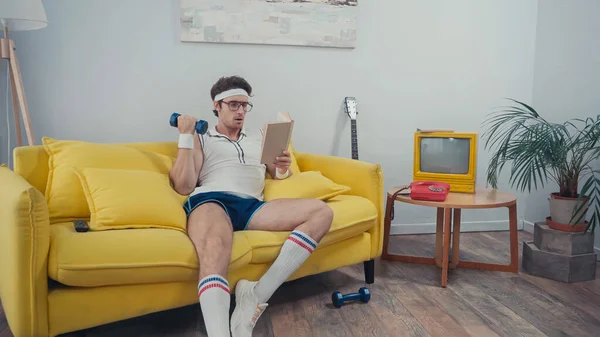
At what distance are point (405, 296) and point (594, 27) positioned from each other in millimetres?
1976

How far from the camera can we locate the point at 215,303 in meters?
1.56

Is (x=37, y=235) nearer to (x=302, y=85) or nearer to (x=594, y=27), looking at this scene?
(x=302, y=85)

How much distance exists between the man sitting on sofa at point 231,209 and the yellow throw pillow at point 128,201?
10cm

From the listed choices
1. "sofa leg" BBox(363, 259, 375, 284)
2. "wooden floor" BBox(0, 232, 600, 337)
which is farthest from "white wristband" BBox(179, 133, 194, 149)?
"sofa leg" BBox(363, 259, 375, 284)

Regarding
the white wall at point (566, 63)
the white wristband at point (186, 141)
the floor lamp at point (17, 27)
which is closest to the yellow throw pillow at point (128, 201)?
the white wristband at point (186, 141)

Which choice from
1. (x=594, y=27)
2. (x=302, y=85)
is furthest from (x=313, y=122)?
(x=594, y=27)

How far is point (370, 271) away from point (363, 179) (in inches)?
18.3

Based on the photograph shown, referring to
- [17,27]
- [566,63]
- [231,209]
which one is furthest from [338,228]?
[566,63]

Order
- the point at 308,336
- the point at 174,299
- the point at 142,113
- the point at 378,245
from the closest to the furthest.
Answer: the point at 174,299
the point at 308,336
the point at 378,245
the point at 142,113

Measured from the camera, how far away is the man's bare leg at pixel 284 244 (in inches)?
66.9

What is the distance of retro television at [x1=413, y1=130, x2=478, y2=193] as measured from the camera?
255 centimetres

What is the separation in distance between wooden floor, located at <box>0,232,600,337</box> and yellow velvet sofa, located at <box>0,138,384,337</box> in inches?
6.7

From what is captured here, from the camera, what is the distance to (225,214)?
1871mm

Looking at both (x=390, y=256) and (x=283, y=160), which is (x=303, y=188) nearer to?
(x=283, y=160)
